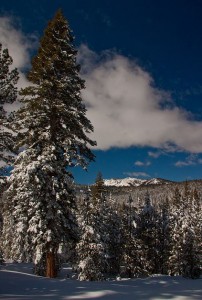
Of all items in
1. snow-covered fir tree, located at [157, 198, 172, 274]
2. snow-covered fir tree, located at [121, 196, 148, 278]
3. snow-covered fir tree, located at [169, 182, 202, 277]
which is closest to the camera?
snow-covered fir tree, located at [121, 196, 148, 278]

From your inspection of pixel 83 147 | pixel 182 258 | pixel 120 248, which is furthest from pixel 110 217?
pixel 83 147

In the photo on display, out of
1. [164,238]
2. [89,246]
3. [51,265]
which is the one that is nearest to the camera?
[51,265]

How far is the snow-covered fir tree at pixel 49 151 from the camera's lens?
55.9 ft

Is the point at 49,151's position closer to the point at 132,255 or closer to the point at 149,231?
the point at 132,255

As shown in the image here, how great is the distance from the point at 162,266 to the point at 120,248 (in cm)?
972

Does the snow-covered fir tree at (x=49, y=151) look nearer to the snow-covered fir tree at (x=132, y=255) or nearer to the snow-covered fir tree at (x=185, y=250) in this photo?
the snow-covered fir tree at (x=132, y=255)

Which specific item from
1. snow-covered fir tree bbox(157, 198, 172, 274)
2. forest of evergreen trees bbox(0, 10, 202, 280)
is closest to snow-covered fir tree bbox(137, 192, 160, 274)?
snow-covered fir tree bbox(157, 198, 172, 274)

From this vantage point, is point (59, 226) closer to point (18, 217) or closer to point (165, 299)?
point (18, 217)

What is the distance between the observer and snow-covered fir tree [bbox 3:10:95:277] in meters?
17.0

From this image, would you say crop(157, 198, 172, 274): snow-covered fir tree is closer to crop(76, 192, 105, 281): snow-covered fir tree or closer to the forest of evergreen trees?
crop(76, 192, 105, 281): snow-covered fir tree

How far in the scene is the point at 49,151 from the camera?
57.9 feet

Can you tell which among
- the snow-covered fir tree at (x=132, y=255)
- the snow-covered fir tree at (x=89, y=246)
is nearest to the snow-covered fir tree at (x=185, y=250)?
the snow-covered fir tree at (x=132, y=255)

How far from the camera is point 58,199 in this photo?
56.5 ft

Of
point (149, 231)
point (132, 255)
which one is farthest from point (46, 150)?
point (149, 231)
